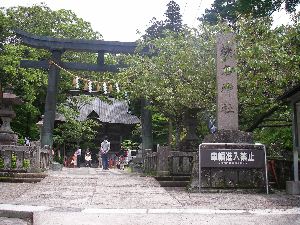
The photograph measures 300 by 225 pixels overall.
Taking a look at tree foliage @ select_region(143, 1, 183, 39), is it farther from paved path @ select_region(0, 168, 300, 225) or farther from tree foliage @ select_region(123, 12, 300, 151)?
paved path @ select_region(0, 168, 300, 225)

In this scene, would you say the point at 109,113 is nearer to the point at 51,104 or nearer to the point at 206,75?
the point at 51,104

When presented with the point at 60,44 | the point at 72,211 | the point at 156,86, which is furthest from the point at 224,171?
the point at 60,44

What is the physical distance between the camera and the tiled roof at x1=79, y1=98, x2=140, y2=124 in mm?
43875

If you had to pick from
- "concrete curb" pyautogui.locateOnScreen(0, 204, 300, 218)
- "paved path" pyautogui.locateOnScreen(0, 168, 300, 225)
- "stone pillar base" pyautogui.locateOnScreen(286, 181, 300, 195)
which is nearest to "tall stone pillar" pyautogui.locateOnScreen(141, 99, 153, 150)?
"stone pillar base" pyautogui.locateOnScreen(286, 181, 300, 195)

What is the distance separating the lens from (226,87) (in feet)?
32.9

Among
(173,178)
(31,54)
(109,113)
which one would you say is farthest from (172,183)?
(109,113)

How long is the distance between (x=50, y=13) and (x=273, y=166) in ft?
90.2

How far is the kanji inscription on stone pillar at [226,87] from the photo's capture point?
10.1 m

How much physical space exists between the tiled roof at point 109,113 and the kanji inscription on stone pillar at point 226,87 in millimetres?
33507

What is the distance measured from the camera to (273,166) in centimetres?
1138

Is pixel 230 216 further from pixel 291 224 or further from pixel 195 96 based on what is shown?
pixel 195 96

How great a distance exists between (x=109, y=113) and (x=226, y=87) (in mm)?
36208

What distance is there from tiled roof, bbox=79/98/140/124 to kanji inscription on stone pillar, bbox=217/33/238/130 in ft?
A: 110

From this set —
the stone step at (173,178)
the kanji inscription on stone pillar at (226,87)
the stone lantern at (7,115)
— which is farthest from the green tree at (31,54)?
the kanji inscription on stone pillar at (226,87)
